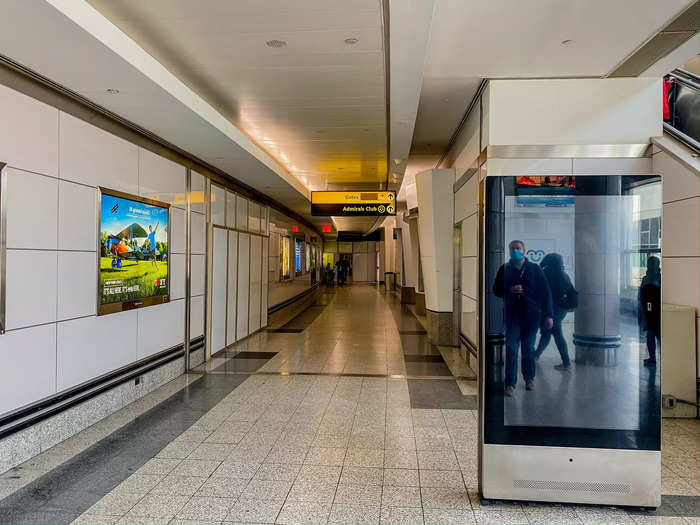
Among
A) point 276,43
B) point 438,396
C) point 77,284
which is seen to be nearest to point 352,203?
point 438,396

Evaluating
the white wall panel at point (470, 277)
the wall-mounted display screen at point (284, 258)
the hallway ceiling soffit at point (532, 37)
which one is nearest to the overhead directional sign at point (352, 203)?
the white wall panel at point (470, 277)

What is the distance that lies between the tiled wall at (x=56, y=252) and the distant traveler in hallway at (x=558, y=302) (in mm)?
3909

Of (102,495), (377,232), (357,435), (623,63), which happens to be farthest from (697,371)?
(377,232)

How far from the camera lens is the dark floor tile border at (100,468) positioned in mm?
2914

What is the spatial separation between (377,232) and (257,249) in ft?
74.3

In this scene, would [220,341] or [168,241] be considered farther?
[220,341]

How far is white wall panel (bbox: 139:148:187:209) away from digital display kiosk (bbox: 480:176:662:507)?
4.22 m

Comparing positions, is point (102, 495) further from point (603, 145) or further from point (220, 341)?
point (603, 145)

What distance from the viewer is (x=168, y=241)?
19.6 ft

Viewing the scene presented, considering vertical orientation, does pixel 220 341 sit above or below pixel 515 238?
below

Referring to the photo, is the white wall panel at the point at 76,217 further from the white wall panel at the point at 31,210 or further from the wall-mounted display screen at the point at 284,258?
the wall-mounted display screen at the point at 284,258

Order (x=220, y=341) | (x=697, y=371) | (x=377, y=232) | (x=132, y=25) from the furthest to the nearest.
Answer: (x=377, y=232) < (x=220, y=341) < (x=697, y=371) < (x=132, y=25)

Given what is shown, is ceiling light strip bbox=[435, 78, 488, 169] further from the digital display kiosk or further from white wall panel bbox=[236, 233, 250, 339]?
white wall panel bbox=[236, 233, 250, 339]

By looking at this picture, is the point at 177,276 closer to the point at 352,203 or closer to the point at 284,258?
the point at 352,203
